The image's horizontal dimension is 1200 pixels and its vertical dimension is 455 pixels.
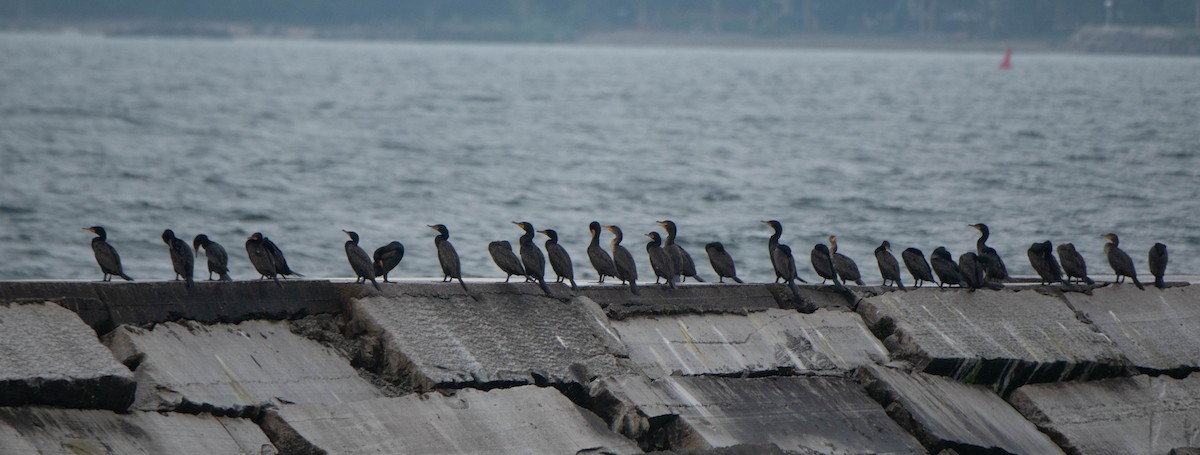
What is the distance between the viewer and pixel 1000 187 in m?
39.0

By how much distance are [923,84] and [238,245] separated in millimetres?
76012

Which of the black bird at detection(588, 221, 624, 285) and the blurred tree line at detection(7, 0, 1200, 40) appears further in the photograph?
the blurred tree line at detection(7, 0, 1200, 40)

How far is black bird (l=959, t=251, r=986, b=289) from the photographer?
12547mm

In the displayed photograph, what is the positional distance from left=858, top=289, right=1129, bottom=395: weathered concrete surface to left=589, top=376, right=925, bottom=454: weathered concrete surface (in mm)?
979

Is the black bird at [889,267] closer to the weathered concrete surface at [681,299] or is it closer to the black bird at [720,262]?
the black bird at [720,262]

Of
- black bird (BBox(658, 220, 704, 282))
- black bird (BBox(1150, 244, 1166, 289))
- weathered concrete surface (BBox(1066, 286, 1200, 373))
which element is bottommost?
→ weathered concrete surface (BBox(1066, 286, 1200, 373))

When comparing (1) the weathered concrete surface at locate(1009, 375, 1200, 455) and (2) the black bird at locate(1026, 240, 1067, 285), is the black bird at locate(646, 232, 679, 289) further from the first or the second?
(2) the black bird at locate(1026, 240, 1067, 285)

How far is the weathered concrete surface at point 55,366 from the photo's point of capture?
816 cm

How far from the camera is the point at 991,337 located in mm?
11664

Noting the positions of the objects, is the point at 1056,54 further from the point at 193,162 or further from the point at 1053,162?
the point at 193,162

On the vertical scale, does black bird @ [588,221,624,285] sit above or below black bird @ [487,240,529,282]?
below

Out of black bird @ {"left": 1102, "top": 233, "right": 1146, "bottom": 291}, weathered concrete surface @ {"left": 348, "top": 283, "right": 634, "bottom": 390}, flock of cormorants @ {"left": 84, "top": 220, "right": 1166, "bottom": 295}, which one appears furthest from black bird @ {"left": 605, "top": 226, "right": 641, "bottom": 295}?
black bird @ {"left": 1102, "top": 233, "right": 1146, "bottom": 291}

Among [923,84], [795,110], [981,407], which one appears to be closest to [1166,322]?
[981,407]

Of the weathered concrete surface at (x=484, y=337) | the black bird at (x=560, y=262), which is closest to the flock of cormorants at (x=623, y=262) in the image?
the black bird at (x=560, y=262)
